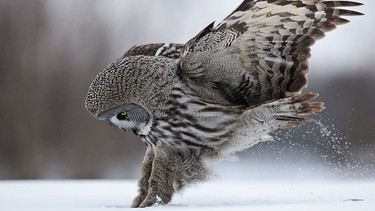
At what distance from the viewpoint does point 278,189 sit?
5.70 m

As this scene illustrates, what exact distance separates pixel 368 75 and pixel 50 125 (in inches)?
348

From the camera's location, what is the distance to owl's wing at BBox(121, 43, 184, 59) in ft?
17.0

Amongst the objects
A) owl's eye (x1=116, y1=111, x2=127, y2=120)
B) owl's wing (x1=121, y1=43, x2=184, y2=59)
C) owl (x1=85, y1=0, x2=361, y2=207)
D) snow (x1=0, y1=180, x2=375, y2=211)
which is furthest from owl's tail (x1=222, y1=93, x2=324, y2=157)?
owl's eye (x1=116, y1=111, x2=127, y2=120)

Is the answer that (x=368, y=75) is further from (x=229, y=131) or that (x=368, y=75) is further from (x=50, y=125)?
(x=229, y=131)

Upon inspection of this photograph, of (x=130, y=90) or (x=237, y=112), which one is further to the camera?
(x=237, y=112)

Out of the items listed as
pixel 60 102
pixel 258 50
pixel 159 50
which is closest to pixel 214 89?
pixel 258 50

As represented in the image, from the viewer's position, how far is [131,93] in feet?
15.4

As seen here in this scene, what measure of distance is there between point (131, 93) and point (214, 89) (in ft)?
1.92

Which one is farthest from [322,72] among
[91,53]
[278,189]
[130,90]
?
[130,90]

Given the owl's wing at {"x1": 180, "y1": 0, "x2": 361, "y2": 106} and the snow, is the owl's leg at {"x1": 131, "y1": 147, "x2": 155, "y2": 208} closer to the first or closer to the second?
the snow

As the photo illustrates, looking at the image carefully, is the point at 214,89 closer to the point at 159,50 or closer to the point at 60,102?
the point at 159,50

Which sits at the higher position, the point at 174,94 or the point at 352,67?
the point at 174,94

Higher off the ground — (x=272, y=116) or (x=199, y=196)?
(x=272, y=116)

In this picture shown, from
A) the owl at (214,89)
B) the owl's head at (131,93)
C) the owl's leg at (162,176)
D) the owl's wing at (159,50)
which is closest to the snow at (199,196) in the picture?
the owl's leg at (162,176)
